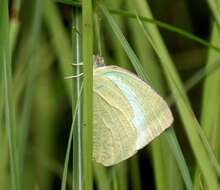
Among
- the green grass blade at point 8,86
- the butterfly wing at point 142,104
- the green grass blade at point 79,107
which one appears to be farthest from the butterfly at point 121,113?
the green grass blade at point 8,86

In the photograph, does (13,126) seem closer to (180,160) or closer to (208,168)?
(180,160)

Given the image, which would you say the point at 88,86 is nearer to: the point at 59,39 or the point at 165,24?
the point at 165,24

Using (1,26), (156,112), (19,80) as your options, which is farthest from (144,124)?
(19,80)

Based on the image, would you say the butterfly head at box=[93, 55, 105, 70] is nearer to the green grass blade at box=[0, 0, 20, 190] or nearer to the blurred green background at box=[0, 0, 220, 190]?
the blurred green background at box=[0, 0, 220, 190]

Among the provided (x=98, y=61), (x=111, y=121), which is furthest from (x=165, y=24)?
(x=111, y=121)

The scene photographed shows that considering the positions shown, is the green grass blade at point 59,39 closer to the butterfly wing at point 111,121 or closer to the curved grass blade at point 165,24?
the butterfly wing at point 111,121

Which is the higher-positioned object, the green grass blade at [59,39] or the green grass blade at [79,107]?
the green grass blade at [59,39]

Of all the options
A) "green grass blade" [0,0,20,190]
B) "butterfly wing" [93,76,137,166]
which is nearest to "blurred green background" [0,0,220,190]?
"green grass blade" [0,0,20,190]
